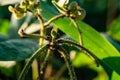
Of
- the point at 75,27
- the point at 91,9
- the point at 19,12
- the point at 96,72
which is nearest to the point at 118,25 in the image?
the point at 96,72

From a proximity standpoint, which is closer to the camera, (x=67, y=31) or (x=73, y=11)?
(x=73, y=11)

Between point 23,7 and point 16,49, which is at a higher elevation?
point 23,7

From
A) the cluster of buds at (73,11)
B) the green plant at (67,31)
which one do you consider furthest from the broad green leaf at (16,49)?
the cluster of buds at (73,11)

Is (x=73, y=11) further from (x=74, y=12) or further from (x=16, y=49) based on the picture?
(x=16, y=49)

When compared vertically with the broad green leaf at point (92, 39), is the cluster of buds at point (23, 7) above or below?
above

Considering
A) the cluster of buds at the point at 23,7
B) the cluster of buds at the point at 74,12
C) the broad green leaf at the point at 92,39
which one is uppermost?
the cluster of buds at the point at 23,7

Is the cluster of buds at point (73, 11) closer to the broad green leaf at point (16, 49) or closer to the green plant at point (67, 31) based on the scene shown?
the green plant at point (67, 31)

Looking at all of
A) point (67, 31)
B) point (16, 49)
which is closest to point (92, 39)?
point (67, 31)

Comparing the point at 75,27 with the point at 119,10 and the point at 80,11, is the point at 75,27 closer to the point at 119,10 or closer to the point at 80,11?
the point at 80,11
